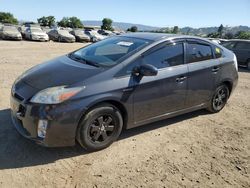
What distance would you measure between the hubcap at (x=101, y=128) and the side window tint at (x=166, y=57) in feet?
3.50

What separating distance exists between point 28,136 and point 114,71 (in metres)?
1.46

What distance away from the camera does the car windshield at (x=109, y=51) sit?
4223 mm

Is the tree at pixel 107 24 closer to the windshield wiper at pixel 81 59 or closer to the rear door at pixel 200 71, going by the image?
the rear door at pixel 200 71

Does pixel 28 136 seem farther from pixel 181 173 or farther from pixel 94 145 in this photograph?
pixel 181 173

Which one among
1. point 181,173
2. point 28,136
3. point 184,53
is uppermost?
point 184,53

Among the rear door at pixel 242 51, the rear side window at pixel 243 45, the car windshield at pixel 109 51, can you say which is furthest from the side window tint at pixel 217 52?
the rear side window at pixel 243 45

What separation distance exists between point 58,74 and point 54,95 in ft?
1.79

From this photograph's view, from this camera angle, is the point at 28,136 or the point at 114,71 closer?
the point at 28,136

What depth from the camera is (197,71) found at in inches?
193

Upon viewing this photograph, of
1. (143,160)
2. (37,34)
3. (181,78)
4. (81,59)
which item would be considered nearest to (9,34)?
(37,34)

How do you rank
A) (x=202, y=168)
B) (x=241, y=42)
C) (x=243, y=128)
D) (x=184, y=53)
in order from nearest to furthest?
(x=202, y=168), (x=184, y=53), (x=243, y=128), (x=241, y=42)

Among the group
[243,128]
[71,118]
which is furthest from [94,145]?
[243,128]

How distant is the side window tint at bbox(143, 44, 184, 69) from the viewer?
170 inches

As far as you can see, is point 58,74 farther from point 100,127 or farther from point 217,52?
point 217,52
